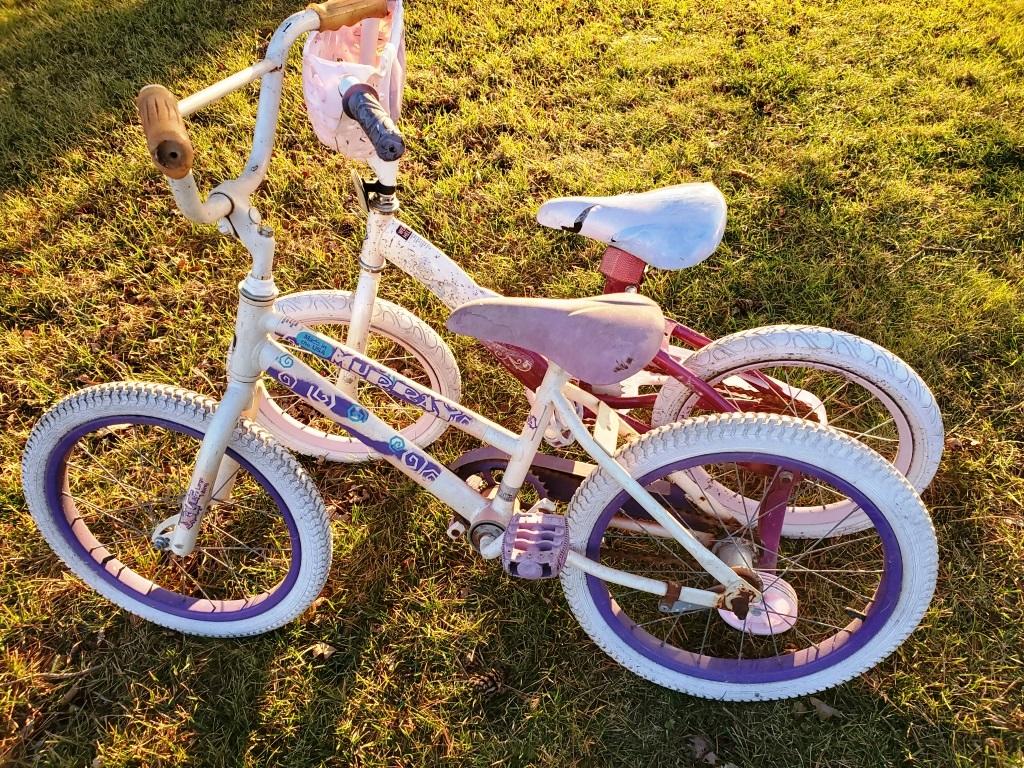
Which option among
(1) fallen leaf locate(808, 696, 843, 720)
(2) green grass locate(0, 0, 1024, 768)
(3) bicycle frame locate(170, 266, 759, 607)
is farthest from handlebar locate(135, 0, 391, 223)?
(1) fallen leaf locate(808, 696, 843, 720)

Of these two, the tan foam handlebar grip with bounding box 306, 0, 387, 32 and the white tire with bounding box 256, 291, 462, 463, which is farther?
the white tire with bounding box 256, 291, 462, 463

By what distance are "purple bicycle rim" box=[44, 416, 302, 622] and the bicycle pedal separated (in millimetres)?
586

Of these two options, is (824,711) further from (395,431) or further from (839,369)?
(395,431)

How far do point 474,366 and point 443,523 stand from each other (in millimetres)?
681

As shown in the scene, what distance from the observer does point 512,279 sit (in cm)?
298

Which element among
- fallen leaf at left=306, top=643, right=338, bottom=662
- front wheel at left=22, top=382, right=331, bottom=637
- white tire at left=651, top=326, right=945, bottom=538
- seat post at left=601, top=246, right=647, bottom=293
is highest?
seat post at left=601, top=246, right=647, bottom=293

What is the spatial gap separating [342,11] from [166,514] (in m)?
1.77

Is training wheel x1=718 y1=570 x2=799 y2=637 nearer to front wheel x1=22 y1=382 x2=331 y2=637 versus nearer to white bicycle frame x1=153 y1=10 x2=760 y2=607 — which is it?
white bicycle frame x1=153 y1=10 x2=760 y2=607

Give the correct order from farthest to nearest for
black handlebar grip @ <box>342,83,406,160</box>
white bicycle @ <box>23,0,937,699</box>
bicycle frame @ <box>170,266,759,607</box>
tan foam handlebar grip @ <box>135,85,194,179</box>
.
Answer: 1. bicycle frame @ <box>170,266,759,607</box>
2. white bicycle @ <box>23,0,937,699</box>
3. black handlebar grip @ <box>342,83,406,160</box>
4. tan foam handlebar grip @ <box>135,85,194,179</box>

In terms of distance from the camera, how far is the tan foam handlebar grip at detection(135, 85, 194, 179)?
1.12m

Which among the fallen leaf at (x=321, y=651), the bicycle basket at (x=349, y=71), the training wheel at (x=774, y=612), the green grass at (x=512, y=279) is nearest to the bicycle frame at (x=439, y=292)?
the bicycle basket at (x=349, y=71)

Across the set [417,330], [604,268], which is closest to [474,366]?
[417,330]

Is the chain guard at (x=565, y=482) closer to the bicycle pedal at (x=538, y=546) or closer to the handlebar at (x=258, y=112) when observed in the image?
the bicycle pedal at (x=538, y=546)

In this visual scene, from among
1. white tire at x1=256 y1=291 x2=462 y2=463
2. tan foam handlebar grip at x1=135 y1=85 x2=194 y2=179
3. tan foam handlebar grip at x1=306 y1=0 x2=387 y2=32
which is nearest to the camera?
tan foam handlebar grip at x1=135 y1=85 x2=194 y2=179
